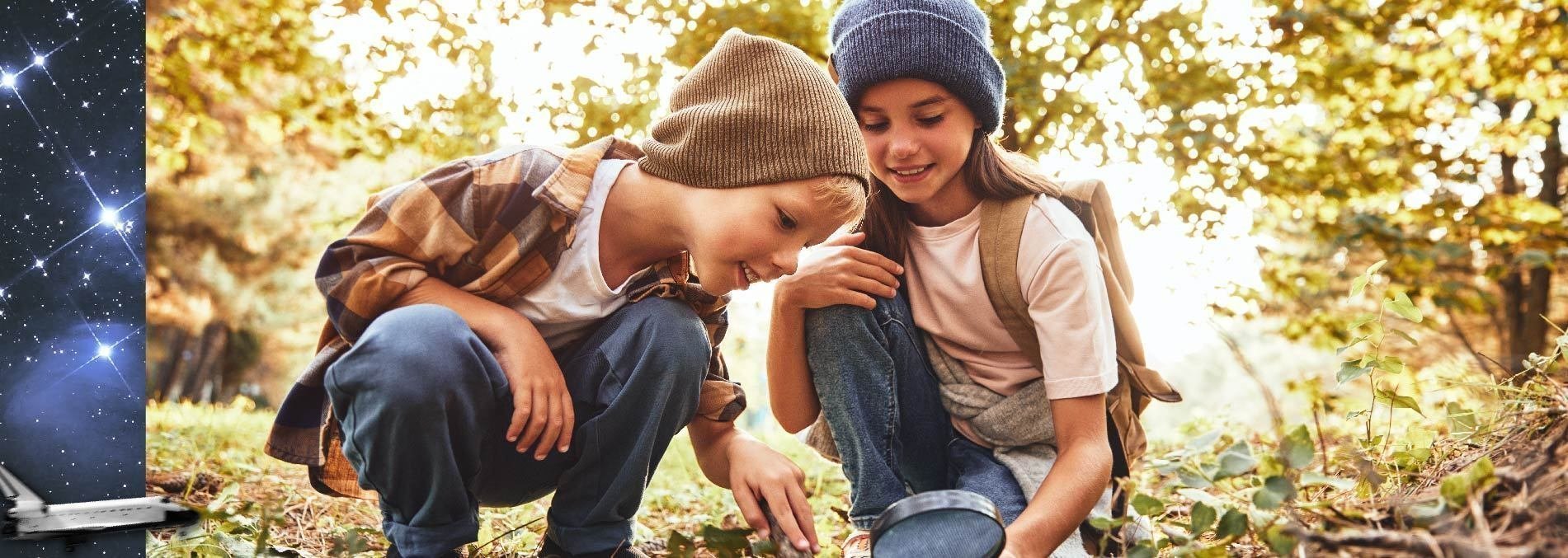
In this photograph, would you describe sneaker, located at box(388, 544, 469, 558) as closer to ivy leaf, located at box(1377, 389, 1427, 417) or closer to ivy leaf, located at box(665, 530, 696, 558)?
ivy leaf, located at box(665, 530, 696, 558)

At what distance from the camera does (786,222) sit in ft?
5.00

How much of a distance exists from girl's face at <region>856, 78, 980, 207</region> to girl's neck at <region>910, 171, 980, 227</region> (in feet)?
0.19

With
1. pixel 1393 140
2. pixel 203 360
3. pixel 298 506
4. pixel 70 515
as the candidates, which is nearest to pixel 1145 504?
pixel 70 515

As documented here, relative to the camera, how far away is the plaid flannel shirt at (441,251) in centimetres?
142

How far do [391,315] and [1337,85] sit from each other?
323 cm

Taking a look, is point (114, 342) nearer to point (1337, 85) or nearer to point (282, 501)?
point (282, 501)

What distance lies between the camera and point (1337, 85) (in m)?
3.39

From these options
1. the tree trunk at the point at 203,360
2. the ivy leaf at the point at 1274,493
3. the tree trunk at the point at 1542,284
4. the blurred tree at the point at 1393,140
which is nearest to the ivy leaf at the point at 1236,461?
the ivy leaf at the point at 1274,493

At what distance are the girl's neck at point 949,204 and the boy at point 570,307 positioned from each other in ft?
1.28

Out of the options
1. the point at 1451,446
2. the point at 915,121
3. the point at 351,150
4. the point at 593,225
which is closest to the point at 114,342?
the point at 593,225

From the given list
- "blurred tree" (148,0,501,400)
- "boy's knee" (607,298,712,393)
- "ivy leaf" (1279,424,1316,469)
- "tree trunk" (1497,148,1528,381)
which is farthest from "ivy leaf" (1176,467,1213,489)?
"tree trunk" (1497,148,1528,381)

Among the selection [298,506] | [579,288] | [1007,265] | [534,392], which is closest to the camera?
[534,392]

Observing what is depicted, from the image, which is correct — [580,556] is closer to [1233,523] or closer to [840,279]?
[840,279]

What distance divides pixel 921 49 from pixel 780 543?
882 millimetres
